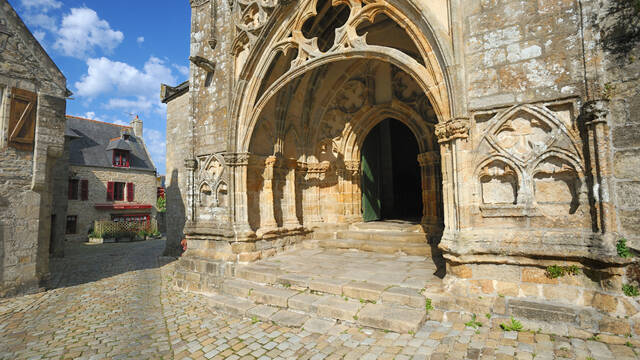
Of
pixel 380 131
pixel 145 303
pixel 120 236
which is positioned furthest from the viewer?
pixel 120 236

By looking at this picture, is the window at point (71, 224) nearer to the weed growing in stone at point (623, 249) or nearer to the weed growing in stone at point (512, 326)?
the weed growing in stone at point (512, 326)

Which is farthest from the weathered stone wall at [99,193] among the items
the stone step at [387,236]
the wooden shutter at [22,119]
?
the stone step at [387,236]

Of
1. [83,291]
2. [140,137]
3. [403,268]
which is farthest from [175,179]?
[140,137]

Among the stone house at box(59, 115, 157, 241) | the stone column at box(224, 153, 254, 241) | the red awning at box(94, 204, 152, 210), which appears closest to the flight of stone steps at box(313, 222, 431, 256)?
the stone column at box(224, 153, 254, 241)

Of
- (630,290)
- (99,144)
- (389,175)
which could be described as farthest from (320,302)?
(99,144)

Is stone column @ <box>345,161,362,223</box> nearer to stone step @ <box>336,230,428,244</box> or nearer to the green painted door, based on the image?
the green painted door

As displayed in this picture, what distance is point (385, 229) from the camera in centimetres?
653

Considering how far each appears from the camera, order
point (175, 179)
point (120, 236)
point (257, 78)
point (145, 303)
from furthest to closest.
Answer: point (120, 236)
point (175, 179)
point (257, 78)
point (145, 303)

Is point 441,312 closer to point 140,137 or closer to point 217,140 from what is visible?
point 217,140

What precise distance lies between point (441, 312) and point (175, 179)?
11503 millimetres

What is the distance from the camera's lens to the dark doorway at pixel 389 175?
7.71 m

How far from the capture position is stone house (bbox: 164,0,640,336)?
3014mm

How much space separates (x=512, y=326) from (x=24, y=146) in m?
8.68

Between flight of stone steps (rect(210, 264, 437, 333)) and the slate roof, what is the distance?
768 inches
